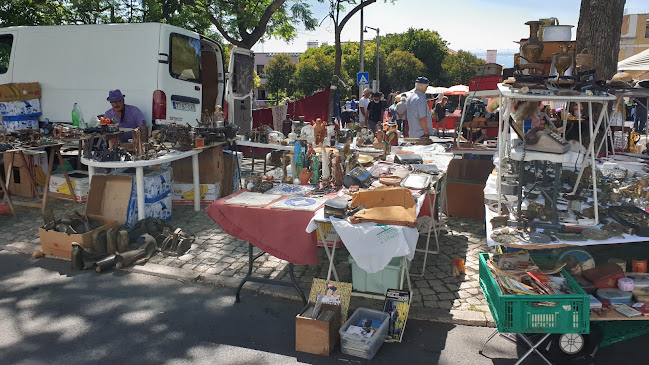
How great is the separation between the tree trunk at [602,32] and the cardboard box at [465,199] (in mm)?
2522

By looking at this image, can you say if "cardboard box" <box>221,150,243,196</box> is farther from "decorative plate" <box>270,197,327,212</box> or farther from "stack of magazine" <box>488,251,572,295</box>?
"stack of magazine" <box>488,251,572,295</box>

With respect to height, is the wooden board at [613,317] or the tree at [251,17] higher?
the tree at [251,17]

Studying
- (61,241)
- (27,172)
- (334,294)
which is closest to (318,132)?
(334,294)

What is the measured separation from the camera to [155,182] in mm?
6340

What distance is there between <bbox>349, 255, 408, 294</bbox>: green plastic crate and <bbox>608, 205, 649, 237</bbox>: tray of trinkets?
1801mm

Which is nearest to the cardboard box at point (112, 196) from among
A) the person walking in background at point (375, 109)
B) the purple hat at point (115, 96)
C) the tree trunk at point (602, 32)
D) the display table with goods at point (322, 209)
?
the purple hat at point (115, 96)

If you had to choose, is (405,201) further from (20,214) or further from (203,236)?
(20,214)

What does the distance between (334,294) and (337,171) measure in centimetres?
166

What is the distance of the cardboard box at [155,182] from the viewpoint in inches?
246

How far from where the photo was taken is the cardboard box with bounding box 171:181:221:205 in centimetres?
743

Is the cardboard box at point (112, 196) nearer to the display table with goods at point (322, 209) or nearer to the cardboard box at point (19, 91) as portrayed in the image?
the display table with goods at point (322, 209)

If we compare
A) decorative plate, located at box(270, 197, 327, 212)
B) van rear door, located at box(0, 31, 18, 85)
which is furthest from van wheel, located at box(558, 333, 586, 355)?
van rear door, located at box(0, 31, 18, 85)

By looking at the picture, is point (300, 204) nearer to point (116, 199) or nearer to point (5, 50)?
point (116, 199)

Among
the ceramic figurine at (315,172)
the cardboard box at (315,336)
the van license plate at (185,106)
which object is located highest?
the van license plate at (185,106)
